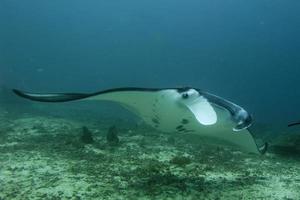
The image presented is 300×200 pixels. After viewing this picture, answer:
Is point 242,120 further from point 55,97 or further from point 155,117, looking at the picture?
point 55,97

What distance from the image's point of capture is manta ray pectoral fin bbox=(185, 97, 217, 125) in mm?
4183

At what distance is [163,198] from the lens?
4.67 meters

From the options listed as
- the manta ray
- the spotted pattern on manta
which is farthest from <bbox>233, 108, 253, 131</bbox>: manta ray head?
the spotted pattern on manta

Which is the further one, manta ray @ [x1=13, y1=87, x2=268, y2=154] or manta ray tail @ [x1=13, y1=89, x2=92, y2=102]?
manta ray @ [x1=13, y1=87, x2=268, y2=154]

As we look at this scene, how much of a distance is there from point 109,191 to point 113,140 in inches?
125

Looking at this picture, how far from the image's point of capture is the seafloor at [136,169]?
4.87 metres

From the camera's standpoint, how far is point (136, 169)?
5.86 m

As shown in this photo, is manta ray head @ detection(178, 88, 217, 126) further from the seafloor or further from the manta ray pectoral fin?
the seafloor

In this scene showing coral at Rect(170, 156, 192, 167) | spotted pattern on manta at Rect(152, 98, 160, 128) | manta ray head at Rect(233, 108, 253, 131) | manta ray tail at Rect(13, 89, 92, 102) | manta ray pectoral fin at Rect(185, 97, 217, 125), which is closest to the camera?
manta ray tail at Rect(13, 89, 92, 102)

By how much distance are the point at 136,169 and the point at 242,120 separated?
214cm

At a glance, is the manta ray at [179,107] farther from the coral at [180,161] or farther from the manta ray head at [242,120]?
the coral at [180,161]

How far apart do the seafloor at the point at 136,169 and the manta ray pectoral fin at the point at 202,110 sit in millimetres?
1198

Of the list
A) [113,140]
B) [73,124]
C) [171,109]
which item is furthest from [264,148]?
[73,124]

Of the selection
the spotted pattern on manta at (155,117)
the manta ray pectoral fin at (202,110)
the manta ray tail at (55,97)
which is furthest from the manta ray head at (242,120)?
the manta ray tail at (55,97)
